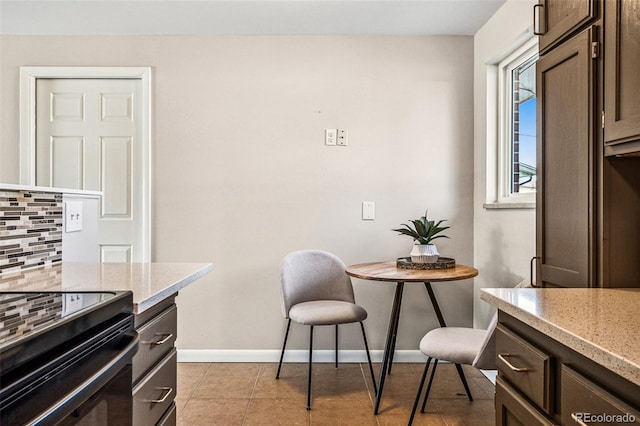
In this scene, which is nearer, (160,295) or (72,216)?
(160,295)

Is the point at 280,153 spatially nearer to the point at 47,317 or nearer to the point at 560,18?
the point at 560,18

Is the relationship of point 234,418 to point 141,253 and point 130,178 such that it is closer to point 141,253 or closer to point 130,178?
point 141,253

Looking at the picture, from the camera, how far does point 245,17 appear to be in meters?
2.79

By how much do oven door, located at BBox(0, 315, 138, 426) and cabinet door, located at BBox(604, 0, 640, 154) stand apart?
1392mm

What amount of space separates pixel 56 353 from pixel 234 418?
1760mm

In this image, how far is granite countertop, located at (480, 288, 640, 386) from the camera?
31.0 inches

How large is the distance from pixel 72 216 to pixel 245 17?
5.56 feet

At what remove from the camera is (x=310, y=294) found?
2838mm

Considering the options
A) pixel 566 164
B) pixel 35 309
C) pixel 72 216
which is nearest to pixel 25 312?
pixel 35 309

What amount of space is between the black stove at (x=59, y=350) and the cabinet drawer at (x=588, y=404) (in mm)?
949

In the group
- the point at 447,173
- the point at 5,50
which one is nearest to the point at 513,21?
the point at 447,173

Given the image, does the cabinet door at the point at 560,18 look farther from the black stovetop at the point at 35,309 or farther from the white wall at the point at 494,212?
the black stovetop at the point at 35,309

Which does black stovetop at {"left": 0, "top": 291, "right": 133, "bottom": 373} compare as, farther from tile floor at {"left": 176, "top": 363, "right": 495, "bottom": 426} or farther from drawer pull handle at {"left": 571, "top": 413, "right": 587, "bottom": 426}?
tile floor at {"left": 176, "top": 363, "right": 495, "bottom": 426}

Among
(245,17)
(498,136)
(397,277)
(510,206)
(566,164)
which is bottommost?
(397,277)
